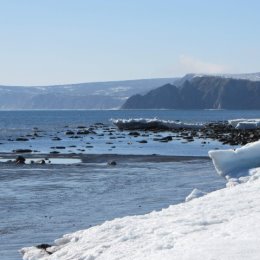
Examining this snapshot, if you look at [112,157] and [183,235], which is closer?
[183,235]

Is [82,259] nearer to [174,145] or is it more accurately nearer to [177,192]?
[177,192]

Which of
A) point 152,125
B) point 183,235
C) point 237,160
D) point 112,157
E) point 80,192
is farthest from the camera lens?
point 152,125

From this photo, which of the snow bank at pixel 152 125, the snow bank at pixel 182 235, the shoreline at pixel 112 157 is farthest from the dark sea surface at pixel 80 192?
the snow bank at pixel 152 125

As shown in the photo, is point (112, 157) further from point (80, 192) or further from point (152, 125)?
point (152, 125)

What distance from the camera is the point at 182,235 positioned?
1063 centimetres

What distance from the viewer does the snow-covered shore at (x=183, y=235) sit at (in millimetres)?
9164

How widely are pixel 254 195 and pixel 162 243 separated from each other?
12.1 feet

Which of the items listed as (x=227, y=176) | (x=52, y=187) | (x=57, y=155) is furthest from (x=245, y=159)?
(x=57, y=155)

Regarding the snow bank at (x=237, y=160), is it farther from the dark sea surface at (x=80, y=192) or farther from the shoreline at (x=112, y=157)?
the shoreline at (x=112, y=157)

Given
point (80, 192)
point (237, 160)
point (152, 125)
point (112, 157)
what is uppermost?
point (237, 160)

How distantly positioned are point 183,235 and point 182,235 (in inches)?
0.7

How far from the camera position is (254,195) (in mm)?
13328

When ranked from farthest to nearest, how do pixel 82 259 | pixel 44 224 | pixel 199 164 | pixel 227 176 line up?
pixel 199 164 → pixel 227 176 → pixel 44 224 → pixel 82 259

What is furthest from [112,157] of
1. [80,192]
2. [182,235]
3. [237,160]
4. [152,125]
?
[152,125]
